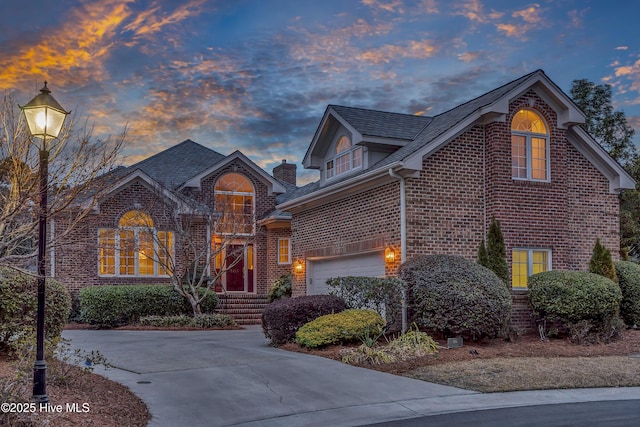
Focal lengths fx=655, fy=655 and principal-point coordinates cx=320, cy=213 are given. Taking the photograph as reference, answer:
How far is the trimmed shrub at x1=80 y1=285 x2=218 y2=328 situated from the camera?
21047mm

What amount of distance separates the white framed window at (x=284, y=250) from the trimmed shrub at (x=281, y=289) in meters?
1.57

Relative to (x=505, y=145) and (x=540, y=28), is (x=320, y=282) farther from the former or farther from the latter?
(x=540, y=28)

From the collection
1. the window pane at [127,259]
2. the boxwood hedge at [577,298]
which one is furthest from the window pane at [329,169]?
the boxwood hedge at [577,298]

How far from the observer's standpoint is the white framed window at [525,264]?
55.1ft

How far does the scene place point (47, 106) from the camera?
316 inches

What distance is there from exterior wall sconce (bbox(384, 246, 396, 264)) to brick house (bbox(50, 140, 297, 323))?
7.88 metres

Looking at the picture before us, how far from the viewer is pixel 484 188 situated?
55.5ft

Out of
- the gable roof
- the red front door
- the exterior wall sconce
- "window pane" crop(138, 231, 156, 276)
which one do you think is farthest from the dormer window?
the red front door

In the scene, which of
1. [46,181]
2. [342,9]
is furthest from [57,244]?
[342,9]

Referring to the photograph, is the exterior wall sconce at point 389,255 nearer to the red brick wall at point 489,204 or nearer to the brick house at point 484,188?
the brick house at point 484,188

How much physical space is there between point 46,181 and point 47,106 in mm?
919

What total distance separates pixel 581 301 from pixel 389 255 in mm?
4577

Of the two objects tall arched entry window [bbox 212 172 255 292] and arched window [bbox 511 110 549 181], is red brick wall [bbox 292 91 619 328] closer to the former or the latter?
arched window [bbox 511 110 549 181]

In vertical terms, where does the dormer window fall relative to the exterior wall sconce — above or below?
above
